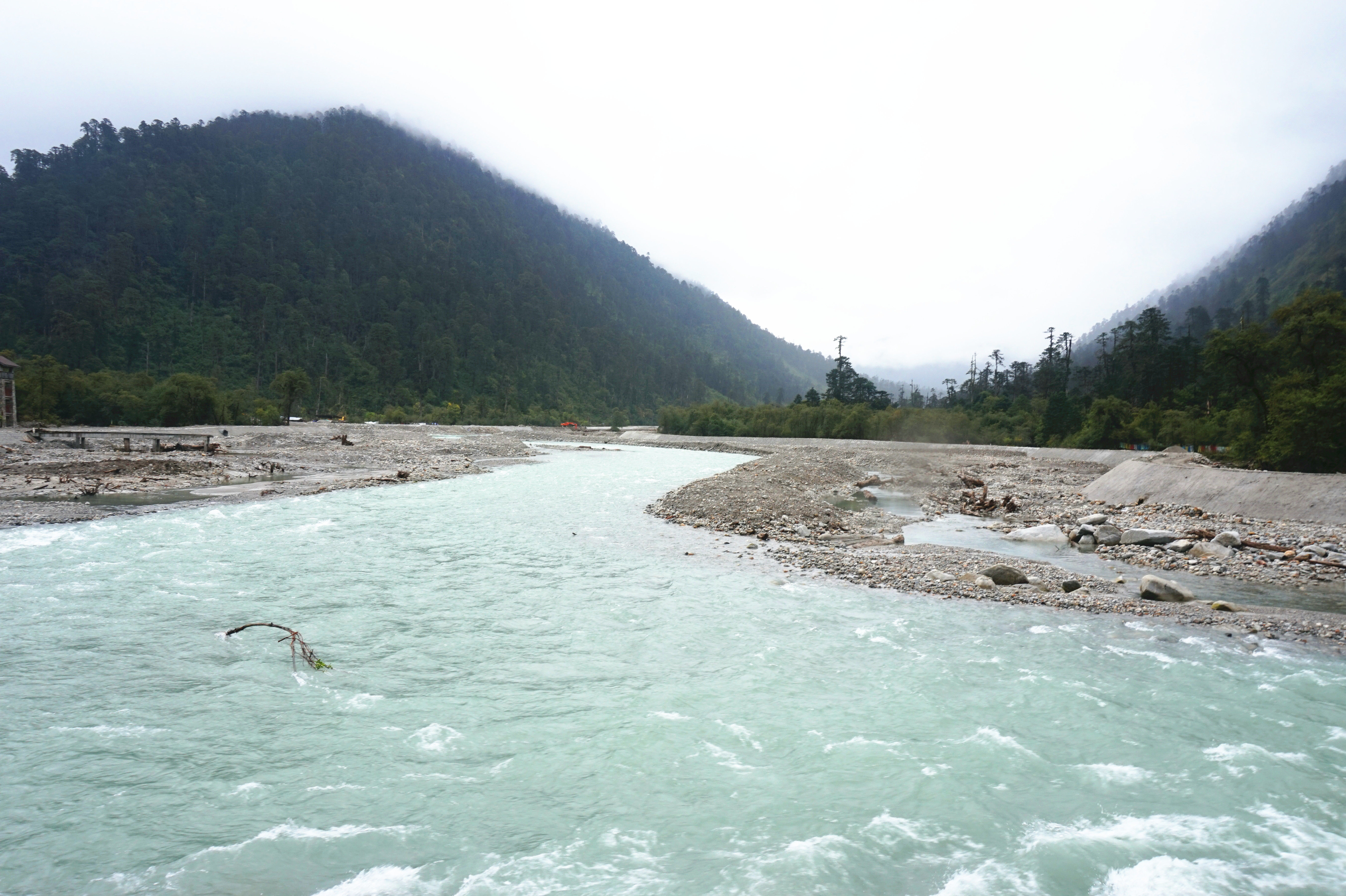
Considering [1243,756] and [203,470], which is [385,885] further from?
[203,470]

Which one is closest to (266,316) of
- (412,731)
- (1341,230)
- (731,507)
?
(731,507)

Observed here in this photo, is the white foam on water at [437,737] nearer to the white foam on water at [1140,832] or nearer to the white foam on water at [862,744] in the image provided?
the white foam on water at [862,744]

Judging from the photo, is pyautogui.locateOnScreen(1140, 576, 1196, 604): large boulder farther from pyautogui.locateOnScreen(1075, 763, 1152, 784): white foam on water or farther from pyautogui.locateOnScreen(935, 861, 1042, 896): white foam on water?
pyautogui.locateOnScreen(935, 861, 1042, 896): white foam on water

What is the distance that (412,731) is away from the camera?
654 centimetres

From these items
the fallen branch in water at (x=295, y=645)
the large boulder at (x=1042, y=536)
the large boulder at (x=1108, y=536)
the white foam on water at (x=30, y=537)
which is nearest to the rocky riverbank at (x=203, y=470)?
the white foam on water at (x=30, y=537)

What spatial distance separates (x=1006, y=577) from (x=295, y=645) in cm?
1296

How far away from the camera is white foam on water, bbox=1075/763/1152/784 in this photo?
19.2ft

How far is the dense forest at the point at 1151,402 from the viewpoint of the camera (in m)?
22.7

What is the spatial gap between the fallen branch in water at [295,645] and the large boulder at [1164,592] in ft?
46.0

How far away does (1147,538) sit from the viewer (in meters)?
16.5

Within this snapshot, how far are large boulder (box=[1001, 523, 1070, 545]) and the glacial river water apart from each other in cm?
786

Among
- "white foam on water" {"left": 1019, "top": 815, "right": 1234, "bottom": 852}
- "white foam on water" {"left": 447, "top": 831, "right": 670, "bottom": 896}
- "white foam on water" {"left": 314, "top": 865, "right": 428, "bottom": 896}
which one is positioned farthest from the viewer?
"white foam on water" {"left": 1019, "top": 815, "right": 1234, "bottom": 852}

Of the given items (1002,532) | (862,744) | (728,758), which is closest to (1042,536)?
(1002,532)

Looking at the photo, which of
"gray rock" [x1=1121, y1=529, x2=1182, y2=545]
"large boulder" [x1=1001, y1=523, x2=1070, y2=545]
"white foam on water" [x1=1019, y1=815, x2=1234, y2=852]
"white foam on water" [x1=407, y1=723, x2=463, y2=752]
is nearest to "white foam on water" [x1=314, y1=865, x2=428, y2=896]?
"white foam on water" [x1=407, y1=723, x2=463, y2=752]
